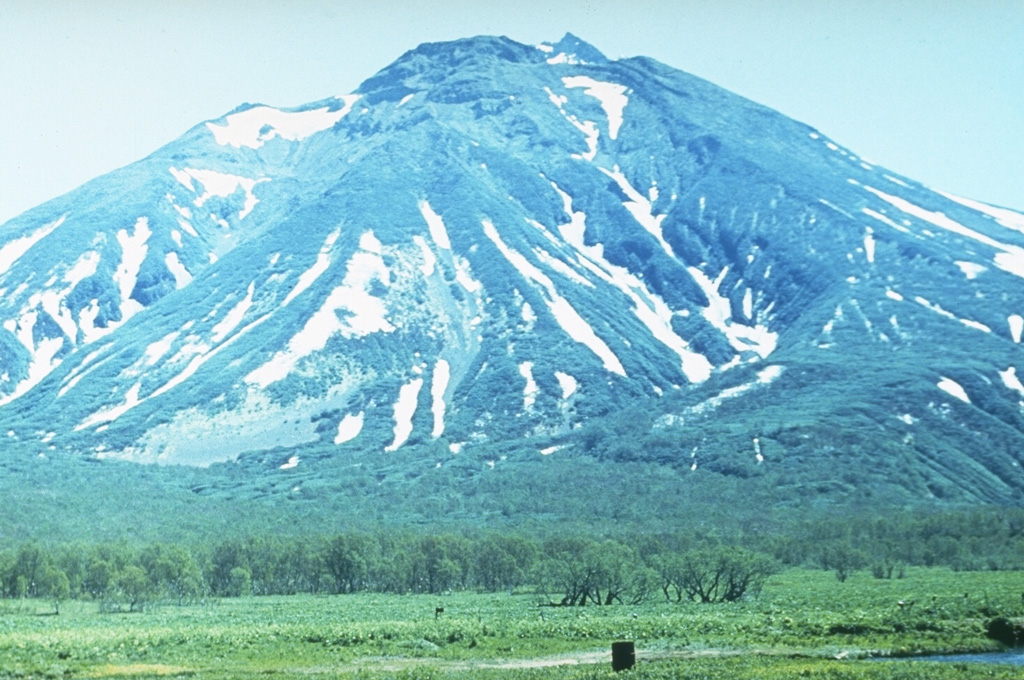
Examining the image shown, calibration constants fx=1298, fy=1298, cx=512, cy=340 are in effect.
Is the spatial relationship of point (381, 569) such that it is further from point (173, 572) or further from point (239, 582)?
point (173, 572)

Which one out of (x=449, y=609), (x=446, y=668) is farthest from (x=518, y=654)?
(x=449, y=609)

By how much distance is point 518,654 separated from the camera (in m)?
76.6

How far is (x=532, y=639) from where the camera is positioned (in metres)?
84.1

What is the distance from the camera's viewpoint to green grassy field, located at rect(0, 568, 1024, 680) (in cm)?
6669

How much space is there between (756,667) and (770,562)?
212 feet

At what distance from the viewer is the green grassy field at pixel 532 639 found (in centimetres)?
6669

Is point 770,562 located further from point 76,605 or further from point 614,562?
point 76,605

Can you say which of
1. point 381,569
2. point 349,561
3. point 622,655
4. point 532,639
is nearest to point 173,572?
point 349,561

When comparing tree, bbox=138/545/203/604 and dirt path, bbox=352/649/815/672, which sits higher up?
dirt path, bbox=352/649/815/672

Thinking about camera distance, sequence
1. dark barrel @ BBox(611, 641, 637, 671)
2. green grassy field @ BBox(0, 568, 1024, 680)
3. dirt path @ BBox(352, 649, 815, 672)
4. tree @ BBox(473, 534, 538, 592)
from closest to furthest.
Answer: dark barrel @ BBox(611, 641, 637, 671) → green grassy field @ BBox(0, 568, 1024, 680) → dirt path @ BBox(352, 649, 815, 672) → tree @ BBox(473, 534, 538, 592)

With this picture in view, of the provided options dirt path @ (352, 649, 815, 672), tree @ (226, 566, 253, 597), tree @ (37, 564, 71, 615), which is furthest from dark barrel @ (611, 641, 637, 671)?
tree @ (226, 566, 253, 597)

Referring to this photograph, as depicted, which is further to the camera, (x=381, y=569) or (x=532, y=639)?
(x=381, y=569)

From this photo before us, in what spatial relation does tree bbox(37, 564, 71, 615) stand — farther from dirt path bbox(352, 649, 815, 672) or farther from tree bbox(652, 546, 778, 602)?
dirt path bbox(352, 649, 815, 672)

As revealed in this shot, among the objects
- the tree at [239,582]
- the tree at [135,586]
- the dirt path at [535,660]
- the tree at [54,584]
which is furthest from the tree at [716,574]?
the tree at [54,584]
